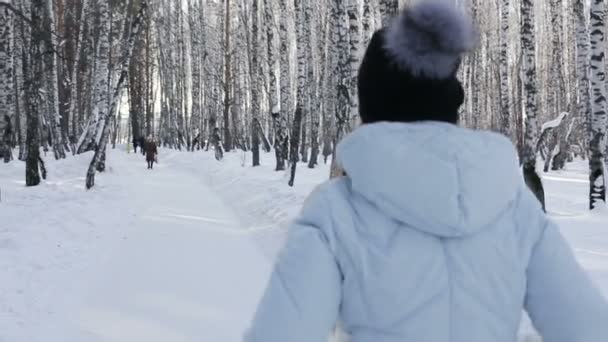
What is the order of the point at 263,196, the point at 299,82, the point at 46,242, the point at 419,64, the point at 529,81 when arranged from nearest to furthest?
the point at 419,64, the point at 46,242, the point at 529,81, the point at 263,196, the point at 299,82

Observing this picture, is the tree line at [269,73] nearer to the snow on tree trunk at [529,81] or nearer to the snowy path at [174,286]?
the snow on tree trunk at [529,81]

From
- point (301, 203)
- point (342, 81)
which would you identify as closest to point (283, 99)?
point (342, 81)

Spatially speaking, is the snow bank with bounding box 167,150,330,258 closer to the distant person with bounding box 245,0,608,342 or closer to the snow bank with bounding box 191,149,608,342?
the snow bank with bounding box 191,149,608,342

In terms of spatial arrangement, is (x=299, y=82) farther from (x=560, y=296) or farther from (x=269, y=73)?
Result: (x=560, y=296)

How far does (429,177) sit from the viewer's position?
1434 mm

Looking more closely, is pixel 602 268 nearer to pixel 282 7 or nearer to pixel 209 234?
pixel 209 234

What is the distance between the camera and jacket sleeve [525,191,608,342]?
1.42m

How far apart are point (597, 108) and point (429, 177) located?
12.2 meters

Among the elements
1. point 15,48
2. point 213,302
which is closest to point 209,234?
point 213,302

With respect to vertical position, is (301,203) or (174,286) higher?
(174,286)

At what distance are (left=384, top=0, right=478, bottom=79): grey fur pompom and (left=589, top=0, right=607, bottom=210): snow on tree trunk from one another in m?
11.7

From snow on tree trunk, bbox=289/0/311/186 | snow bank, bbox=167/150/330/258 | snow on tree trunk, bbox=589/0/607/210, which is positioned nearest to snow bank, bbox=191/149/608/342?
snow bank, bbox=167/150/330/258

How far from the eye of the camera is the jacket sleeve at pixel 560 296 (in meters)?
1.42

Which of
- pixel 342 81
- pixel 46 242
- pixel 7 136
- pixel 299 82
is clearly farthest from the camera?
pixel 7 136
